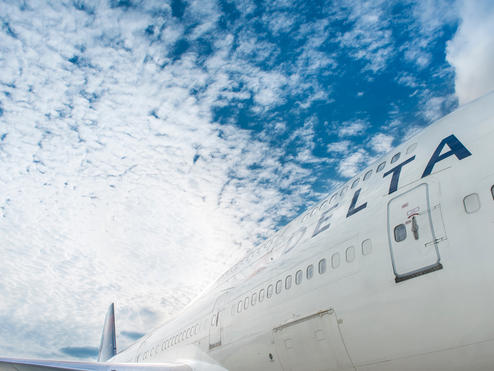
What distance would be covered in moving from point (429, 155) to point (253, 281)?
4415 millimetres

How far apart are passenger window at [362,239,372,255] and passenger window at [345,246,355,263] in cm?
18

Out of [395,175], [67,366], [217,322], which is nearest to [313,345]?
[395,175]

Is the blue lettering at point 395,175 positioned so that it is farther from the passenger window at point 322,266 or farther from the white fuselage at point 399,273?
the passenger window at point 322,266

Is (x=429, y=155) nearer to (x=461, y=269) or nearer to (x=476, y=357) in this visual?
(x=461, y=269)

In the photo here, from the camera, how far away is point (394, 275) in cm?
401

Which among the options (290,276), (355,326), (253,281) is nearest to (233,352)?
(253,281)

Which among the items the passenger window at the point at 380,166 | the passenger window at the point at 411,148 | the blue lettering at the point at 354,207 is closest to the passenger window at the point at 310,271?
the blue lettering at the point at 354,207

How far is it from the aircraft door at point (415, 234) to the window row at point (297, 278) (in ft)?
1.48

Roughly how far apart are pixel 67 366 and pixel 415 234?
758 centimetres

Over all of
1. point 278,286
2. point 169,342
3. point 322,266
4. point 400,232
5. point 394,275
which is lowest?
point 169,342

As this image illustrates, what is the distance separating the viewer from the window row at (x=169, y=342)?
9453mm

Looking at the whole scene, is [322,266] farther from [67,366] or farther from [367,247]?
[67,366]

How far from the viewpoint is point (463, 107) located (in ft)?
16.1

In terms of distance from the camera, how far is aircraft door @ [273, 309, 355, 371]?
15.0 ft
